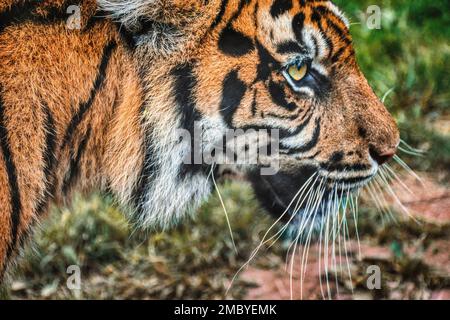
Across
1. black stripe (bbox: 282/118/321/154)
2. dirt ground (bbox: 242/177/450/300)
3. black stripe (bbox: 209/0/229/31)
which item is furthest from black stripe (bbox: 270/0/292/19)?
dirt ground (bbox: 242/177/450/300)

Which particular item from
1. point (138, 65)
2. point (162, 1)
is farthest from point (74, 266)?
point (162, 1)

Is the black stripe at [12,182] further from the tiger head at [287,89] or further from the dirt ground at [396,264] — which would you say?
the dirt ground at [396,264]

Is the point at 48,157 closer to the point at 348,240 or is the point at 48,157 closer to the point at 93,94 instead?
the point at 93,94

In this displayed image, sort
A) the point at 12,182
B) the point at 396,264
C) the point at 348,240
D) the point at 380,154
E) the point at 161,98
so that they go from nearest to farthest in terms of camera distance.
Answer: the point at 12,182 < the point at 161,98 < the point at 380,154 < the point at 396,264 < the point at 348,240

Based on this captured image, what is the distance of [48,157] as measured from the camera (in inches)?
80.3

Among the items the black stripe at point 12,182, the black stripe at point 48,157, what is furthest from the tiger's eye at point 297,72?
the black stripe at point 12,182

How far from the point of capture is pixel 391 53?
3.37m

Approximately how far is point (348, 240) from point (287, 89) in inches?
42.8

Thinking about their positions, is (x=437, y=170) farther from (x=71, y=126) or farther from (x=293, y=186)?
(x=71, y=126)

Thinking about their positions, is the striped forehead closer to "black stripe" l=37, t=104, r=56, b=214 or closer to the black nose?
the black nose

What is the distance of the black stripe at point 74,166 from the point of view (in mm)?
2078

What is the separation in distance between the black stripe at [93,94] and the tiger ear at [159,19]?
0.24 feet

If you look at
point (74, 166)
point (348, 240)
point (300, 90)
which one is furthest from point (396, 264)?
point (74, 166)

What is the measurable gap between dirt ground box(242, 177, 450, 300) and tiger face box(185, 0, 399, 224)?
0.70 m
